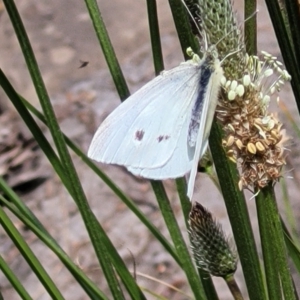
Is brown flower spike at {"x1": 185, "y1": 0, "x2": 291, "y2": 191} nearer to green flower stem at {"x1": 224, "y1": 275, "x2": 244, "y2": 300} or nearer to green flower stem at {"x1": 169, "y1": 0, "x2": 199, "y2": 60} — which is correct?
green flower stem at {"x1": 169, "y1": 0, "x2": 199, "y2": 60}

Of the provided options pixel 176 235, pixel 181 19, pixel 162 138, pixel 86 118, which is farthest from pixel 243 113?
pixel 86 118

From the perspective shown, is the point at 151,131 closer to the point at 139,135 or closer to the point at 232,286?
the point at 139,135

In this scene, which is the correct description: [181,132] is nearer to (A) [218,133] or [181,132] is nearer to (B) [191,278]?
(A) [218,133]

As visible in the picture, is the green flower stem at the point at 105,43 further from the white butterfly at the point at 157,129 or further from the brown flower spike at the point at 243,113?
the brown flower spike at the point at 243,113

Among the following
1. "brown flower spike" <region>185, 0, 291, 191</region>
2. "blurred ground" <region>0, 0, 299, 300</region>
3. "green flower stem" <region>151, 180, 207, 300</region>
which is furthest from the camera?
"blurred ground" <region>0, 0, 299, 300</region>

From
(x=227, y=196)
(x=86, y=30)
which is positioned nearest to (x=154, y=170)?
(x=227, y=196)

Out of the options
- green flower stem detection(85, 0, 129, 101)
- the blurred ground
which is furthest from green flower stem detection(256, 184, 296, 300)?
the blurred ground

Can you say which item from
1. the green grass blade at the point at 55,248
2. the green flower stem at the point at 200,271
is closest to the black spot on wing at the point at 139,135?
the green flower stem at the point at 200,271
